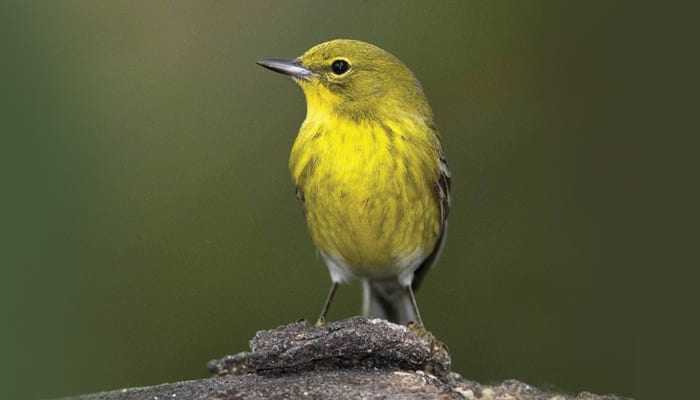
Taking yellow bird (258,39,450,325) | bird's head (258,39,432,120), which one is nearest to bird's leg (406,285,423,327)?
yellow bird (258,39,450,325)

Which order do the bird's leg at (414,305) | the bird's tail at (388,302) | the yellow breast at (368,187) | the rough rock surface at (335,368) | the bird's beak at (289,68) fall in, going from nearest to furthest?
the rough rock surface at (335,368) < the yellow breast at (368,187) < the bird's beak at (289,68) < the bird's leg at (414,305) < the bird's tail at (388,302)

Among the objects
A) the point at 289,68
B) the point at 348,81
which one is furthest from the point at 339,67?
the point at 289,68

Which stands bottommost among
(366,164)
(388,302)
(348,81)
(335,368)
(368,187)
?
(388,302)

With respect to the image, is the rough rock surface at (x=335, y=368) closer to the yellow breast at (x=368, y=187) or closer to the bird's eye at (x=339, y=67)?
the yellow breast at (x=368, y=187)

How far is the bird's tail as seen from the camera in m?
6.40

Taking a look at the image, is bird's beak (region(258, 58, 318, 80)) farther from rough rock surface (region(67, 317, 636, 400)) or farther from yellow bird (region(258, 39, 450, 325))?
rough rock surface (region(67, 317, 636, 400))

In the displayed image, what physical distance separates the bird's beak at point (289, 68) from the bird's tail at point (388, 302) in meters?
1.23

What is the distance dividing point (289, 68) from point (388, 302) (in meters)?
1.50

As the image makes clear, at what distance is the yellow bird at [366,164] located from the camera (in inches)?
223

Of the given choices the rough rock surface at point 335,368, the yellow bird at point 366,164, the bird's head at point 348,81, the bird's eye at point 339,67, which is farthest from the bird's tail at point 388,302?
the rough rock surface at point 335,368

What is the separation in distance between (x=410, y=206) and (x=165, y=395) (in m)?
1.91

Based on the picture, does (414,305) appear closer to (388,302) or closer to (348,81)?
(388,302)

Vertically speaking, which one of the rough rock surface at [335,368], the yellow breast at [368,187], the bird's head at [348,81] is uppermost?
the bird's head at [348,81]

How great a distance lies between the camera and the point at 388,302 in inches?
256
